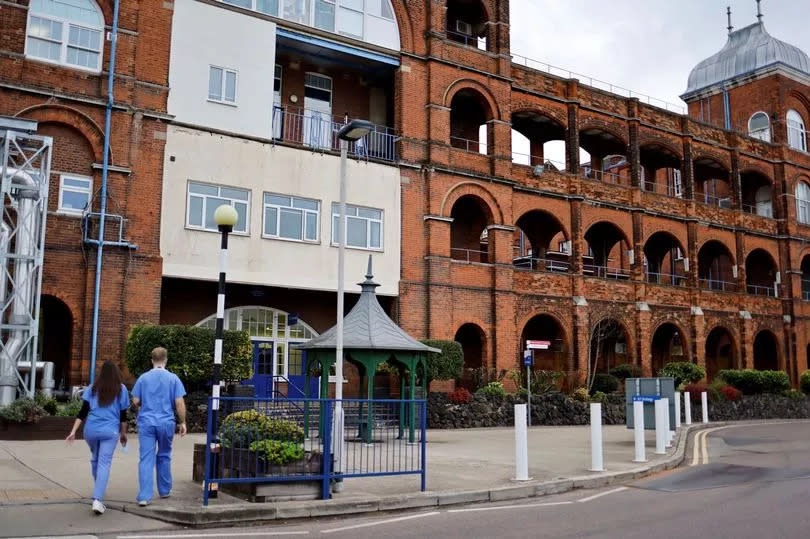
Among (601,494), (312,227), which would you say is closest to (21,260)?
(312,227)

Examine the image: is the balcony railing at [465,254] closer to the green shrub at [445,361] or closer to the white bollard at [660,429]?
the green shrub at [445,361]

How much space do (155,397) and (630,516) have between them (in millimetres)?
5885

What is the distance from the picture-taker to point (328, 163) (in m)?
26.3

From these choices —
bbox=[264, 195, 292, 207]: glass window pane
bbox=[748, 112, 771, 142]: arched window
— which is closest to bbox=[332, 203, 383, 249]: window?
bbox=[264, 195, 292, 207]: glass window pane

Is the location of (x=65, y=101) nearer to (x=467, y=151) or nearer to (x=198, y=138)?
(x=198, y=138)

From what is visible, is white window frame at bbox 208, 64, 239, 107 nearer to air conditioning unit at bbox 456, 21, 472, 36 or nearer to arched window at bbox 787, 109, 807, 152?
air conditioning unit at bbox 456, 21, 472, 36

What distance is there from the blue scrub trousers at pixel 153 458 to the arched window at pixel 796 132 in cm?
4274

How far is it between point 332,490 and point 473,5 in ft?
86.2

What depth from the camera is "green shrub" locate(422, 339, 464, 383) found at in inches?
996

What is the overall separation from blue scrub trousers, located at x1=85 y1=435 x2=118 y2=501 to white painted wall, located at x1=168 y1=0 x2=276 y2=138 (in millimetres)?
16218

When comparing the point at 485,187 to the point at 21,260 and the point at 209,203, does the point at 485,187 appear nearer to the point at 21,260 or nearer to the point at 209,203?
the point at 209,203

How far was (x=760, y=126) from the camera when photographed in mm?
44438

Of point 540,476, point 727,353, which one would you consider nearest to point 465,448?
point 540,476

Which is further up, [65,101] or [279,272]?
[65,101]
